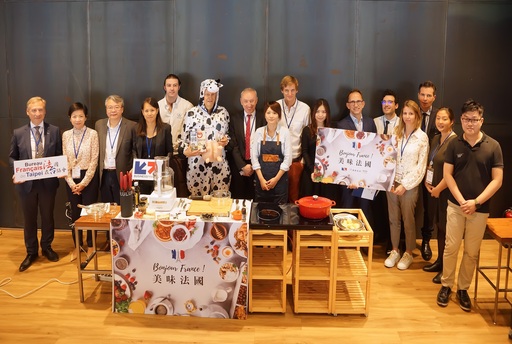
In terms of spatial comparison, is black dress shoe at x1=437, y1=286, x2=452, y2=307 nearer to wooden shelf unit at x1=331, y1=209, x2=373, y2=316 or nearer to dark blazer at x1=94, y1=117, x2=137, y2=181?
wooden shelf unit at x1=331, y1=209, x2=373, y2=316

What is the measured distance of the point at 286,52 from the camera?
19.4ft

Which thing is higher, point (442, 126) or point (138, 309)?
point (442, 126)

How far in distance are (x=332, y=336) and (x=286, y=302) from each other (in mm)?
617

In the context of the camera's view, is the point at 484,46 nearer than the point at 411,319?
No

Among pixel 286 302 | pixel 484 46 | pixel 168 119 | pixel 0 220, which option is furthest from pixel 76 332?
pixel 484 46

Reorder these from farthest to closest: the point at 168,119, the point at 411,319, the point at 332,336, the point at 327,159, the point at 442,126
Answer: the point at 168,119 → the point at 327,159 → the point at 442,126 → the point at 411,319 → the point at 332,336

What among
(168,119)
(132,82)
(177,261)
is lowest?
(177,261)

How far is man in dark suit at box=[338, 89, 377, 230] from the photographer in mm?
5480

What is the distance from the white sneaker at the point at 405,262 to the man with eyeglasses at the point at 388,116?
1318mm

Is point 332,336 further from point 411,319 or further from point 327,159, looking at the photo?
point 327,159

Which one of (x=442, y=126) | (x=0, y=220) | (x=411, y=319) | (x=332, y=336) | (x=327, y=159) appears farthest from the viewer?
(x=0, y=220)

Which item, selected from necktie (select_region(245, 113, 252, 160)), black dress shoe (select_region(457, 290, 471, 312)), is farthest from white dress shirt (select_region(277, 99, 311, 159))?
black dress shoe (select_region(457, 290, 471, 312))

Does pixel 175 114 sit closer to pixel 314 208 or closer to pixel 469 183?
pixel 314 208

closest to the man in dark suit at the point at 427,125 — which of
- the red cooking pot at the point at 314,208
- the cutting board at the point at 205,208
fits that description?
the red cooking pot at the point at 314,208
